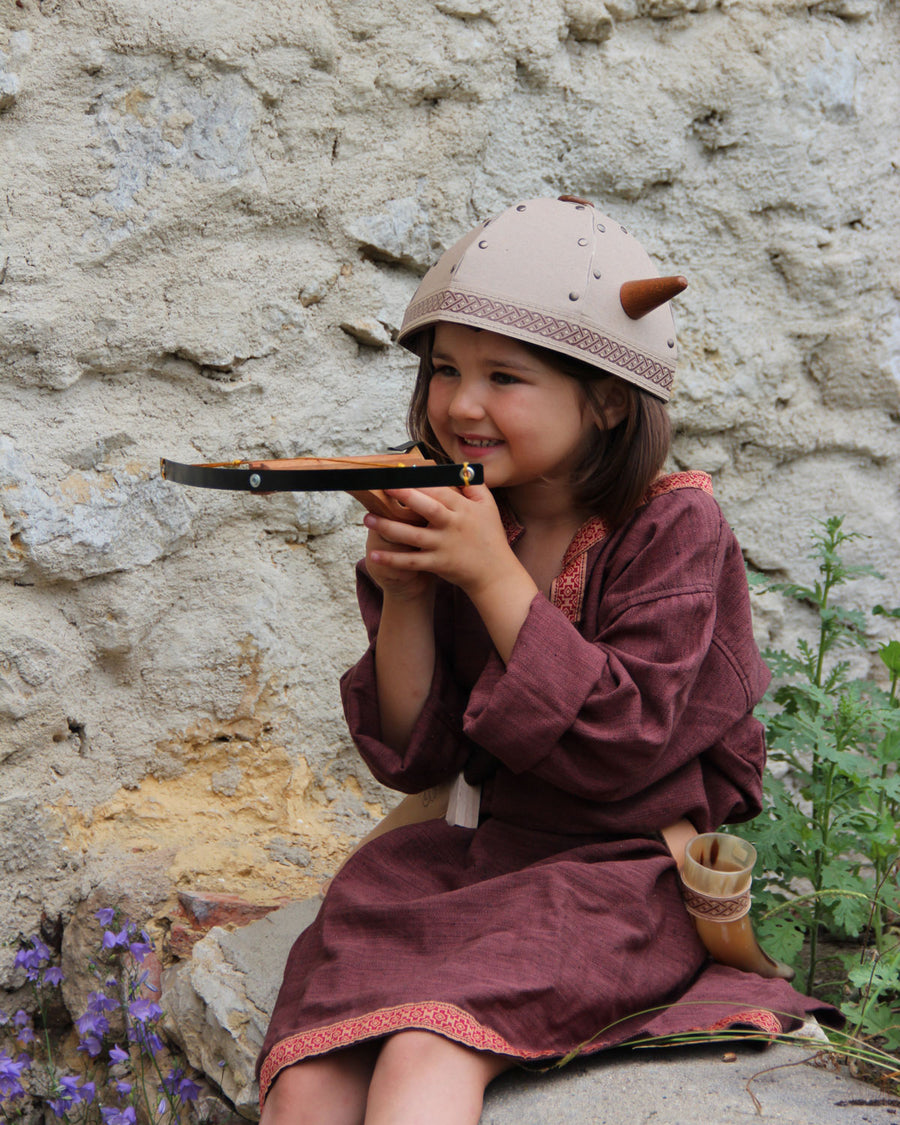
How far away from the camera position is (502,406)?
1629mm

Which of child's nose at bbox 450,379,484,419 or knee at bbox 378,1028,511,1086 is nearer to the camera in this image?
knee at bbox 378,1028,511,1086

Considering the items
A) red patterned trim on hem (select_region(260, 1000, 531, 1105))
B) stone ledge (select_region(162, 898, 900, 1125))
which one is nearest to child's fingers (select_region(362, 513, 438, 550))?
red patterned trim on hem (select_region(260, 1000, 531, 1105))

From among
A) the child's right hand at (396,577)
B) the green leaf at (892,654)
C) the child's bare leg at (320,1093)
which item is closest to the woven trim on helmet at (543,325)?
the child's right hand at (396,577)

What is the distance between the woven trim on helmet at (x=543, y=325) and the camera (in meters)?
1.58

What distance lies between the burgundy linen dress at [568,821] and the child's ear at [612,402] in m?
0.14

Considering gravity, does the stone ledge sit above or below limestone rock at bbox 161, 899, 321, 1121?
above

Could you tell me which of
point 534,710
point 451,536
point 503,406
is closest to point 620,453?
point 503,406

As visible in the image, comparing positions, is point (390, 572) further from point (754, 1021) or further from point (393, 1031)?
point (754, 1021)

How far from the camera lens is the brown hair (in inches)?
66.8

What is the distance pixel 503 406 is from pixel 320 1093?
97cm

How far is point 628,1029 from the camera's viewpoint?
1486mm

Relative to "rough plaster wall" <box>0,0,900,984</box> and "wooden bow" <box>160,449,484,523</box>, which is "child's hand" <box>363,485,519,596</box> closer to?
"wooden bow" <box>160,449,484,523</box>

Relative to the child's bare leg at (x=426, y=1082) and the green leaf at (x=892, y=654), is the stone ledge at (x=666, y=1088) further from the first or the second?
the green leaf at (x=892, y=654)

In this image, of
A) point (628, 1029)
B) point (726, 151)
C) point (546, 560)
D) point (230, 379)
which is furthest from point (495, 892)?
point (726, 151)
